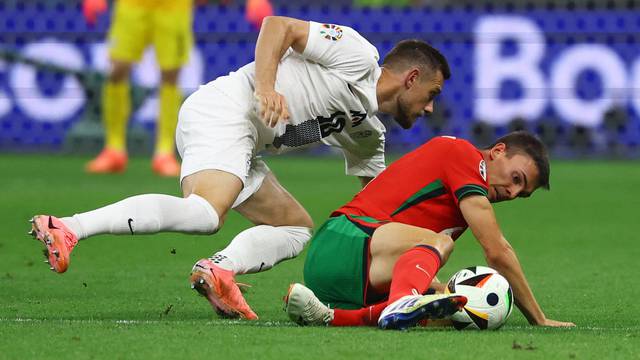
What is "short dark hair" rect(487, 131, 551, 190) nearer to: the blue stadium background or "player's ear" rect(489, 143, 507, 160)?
"player's ear" rect(489, 143, 507, 160)

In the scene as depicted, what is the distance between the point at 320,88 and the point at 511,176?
0.98 meters

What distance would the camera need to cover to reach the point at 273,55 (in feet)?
18.6

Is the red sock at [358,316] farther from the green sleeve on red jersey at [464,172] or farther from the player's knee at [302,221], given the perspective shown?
the player's knee at [302,221]

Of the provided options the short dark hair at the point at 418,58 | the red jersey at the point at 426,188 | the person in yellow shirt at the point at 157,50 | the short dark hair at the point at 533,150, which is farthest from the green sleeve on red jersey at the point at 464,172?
the person in yellow shirt at the point at 157,50

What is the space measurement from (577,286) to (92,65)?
Result: 918cm

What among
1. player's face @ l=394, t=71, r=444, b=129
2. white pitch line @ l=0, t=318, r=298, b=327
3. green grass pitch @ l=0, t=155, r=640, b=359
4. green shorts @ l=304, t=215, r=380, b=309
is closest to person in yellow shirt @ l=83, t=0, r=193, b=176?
green grass pitch @ l=0, t=155, r=640, b=359

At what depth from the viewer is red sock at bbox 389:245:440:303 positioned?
16.0ft

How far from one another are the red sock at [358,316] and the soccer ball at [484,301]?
28 cm

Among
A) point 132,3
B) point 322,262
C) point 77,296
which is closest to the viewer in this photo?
point 322,262

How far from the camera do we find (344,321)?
5176 mm

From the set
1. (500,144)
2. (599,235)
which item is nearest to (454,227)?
(500,144)

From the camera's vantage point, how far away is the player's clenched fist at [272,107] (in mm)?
5488

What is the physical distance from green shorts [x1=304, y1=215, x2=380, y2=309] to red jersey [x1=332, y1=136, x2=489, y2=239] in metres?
0.08

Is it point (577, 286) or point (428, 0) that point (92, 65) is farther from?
point (577, 286)
